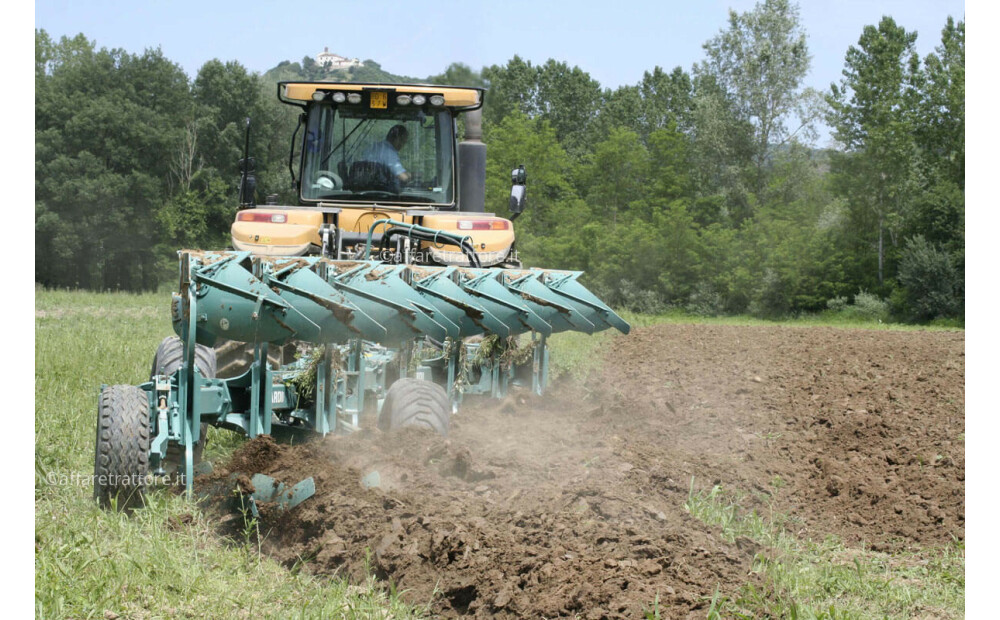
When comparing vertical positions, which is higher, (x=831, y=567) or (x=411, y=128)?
(x=411, y=128)

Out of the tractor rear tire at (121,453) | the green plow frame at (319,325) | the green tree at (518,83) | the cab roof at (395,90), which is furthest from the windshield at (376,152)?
the green tree at (518,83)

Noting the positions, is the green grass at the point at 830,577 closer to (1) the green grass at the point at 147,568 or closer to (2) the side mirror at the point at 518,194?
(1) the green grass at the point at 147,568

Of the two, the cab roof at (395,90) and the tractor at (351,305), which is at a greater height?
the cab roof at (395,90)

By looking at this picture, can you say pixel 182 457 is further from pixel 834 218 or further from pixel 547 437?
pixel 834 218

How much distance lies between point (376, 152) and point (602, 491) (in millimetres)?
4790

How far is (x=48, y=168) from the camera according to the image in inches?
1420

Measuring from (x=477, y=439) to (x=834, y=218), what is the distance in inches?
1150

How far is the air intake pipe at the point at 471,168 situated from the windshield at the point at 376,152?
0.27 metres

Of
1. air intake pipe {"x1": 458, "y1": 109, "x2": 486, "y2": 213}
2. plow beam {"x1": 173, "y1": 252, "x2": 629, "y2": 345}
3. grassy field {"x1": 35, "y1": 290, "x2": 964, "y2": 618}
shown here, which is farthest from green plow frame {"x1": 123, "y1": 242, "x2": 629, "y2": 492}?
air intake pipe {"x1": 458, "y1": 109, "x2": 486, "y2": 213}

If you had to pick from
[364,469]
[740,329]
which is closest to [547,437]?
[364,469]

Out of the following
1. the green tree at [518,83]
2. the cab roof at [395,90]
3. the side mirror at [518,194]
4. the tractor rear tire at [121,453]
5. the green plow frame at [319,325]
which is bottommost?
the tractor rear tire at [121,453]

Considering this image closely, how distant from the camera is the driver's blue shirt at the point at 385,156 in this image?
8.49 m

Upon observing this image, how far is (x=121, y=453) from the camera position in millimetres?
4859

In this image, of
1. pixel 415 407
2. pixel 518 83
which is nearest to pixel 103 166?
pixel 518 83
